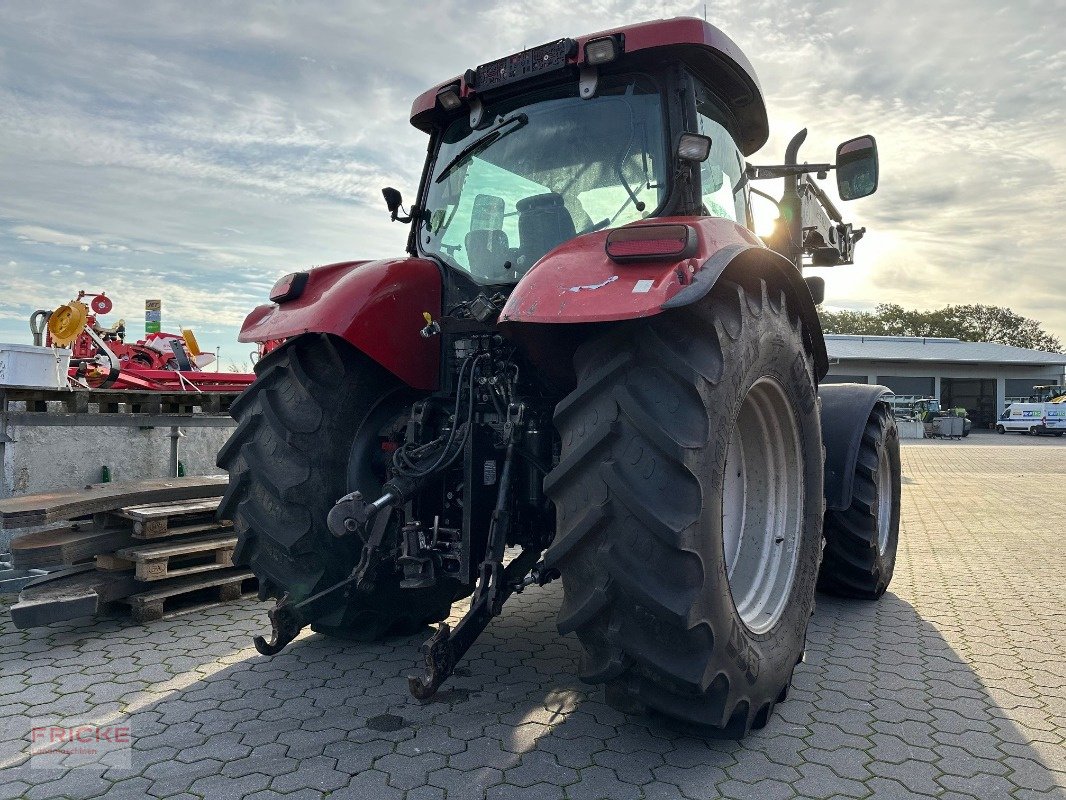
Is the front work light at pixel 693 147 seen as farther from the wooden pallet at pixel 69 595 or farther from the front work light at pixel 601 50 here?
the wooden pallet at pixel 69 595

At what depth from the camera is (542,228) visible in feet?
10.9

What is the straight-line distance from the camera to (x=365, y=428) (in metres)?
3.41

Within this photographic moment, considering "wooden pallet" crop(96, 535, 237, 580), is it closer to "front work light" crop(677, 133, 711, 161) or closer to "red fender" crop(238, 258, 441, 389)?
"red fender" crop(238, 258, 441, 389)

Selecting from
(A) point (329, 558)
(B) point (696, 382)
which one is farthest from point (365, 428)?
(B) point (696, 382)

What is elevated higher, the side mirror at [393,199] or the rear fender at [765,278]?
the side mirror at [393,199]

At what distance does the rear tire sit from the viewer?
4559mm

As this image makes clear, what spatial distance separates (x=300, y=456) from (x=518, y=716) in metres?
1.39

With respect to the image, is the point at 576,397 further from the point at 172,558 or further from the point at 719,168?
the point at 172,558

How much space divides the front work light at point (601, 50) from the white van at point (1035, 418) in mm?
36195

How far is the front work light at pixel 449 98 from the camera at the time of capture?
3.56 metres

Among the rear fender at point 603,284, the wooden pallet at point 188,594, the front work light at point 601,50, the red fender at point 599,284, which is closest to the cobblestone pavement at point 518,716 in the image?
the wooden pallet at point 188,594

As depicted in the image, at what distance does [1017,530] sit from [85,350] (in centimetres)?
1128

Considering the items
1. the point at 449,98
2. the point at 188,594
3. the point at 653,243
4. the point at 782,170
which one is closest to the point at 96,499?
the point at 188,594

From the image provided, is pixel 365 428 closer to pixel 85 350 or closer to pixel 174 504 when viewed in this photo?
pixel 174 504
